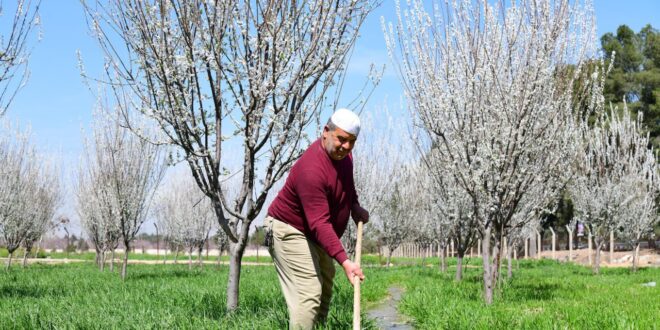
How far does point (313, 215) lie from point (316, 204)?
0.08 meters

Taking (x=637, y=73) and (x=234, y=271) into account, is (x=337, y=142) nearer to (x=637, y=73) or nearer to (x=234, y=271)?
(x=234, y=271)

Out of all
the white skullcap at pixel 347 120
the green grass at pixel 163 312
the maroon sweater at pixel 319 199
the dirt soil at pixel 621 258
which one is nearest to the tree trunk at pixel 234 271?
the green grass at pixel 163 312

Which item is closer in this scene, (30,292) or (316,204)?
(316,204)

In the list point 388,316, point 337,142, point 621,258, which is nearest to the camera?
point 337,142

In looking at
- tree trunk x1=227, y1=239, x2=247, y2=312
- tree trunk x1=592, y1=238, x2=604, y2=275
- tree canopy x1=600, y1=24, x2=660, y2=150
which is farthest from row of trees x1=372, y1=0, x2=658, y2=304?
tree canopy x1=600, y1=24, x2=660, y2=150

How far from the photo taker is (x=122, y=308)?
6.98m

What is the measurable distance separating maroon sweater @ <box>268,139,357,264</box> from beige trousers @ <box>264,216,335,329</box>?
0.07 meters

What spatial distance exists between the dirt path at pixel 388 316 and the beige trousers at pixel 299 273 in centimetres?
207

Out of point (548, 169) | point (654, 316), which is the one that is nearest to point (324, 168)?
point (654, 316)

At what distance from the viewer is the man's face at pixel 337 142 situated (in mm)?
4312

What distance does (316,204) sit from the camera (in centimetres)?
431

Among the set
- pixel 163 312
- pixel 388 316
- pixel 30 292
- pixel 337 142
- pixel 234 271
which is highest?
pixel 337 142

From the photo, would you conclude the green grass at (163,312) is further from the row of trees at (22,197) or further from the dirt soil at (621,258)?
the dirt soil at (621,258)

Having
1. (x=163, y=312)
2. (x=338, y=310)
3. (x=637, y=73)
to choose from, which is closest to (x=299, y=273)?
(x=338, y=310)
